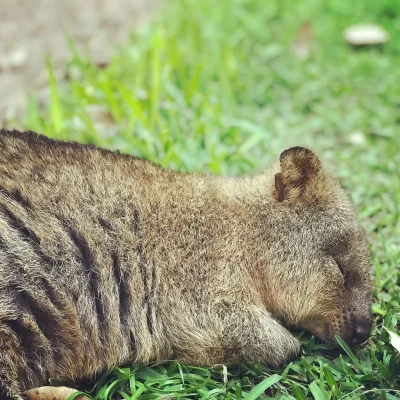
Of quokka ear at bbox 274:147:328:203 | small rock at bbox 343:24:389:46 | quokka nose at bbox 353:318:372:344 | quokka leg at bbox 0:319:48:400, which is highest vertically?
small rock at bbox 343:24:389:46

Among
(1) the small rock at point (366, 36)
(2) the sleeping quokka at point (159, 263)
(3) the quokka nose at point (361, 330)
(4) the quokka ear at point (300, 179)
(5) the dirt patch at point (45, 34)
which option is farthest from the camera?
(1) the small rock at point (366, 36)

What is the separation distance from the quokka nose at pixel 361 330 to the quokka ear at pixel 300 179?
2.75ft

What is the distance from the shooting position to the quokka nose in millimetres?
3869

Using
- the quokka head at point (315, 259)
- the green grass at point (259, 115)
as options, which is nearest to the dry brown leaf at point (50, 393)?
the green grass at point (259, 115)

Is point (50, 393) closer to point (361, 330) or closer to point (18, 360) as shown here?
point (18, 360)

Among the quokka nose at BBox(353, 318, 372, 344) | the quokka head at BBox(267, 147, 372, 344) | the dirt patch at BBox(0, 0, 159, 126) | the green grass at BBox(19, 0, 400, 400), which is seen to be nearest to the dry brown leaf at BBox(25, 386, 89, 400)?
the green grass at BBox(19, 0, 400, 400)

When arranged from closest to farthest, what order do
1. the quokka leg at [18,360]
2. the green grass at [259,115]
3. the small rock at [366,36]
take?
the quokka leg at [18,360] < the green grass at [259,115] < the small rock at [366,36]

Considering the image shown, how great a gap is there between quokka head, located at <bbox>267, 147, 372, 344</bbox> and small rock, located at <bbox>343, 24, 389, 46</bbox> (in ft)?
15.0

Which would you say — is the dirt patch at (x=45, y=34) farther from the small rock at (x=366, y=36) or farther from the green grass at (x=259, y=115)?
the small rock at (x=366, y=36)

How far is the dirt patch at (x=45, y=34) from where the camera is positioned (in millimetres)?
6992

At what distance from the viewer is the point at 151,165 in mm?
4156

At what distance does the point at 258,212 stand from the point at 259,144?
235 centimetres

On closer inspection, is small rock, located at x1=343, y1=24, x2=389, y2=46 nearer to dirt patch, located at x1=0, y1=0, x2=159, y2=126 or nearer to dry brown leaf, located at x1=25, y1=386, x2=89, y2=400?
dirt patch, located at x1=0, y1=0, x2=159, y2=126

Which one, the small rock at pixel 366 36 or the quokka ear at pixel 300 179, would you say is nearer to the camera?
the quokka ear at pixel 300 179
